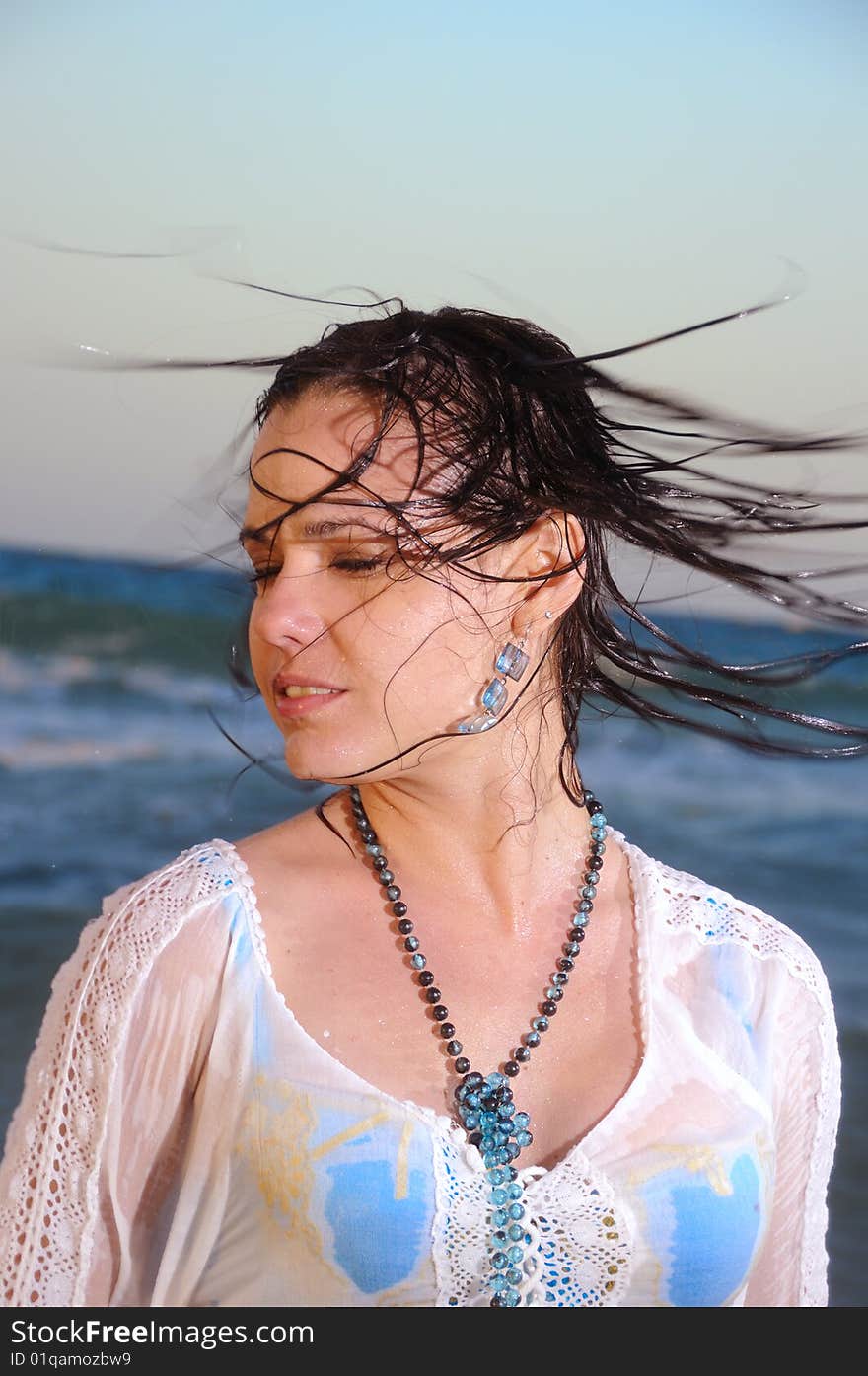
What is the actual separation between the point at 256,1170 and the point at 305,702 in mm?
394

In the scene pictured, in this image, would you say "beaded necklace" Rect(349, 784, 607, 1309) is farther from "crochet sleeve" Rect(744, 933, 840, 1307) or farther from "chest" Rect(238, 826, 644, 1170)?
"crochet sleeve" Rect(744, 933, 840, 1307)

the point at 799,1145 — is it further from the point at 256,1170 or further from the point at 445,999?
the point at 256,1170

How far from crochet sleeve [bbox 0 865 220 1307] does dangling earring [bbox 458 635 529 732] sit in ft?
0.94

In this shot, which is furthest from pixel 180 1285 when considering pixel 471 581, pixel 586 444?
pixel 586 444

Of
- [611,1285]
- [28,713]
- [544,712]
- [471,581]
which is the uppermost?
[471,581]

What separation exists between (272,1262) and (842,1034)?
11.0 ft

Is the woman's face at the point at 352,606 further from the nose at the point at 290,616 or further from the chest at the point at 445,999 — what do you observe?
the chest at the point at 445,999

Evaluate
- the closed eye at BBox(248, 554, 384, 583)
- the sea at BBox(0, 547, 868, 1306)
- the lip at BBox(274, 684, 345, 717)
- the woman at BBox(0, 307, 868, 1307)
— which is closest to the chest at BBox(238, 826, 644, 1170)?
the woman at BBox(0, 307, 868, 1307)

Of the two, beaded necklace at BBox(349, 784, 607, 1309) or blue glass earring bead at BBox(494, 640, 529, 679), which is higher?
blue glass earring bead at BBox(494, 640, 529, 679)

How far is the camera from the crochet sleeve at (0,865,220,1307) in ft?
4.00

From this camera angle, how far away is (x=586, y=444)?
1371mm

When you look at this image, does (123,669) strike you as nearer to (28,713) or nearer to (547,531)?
(28,713)

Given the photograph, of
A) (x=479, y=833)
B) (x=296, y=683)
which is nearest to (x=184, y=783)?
(x=479, y=833)

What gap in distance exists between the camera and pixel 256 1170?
1215mm
